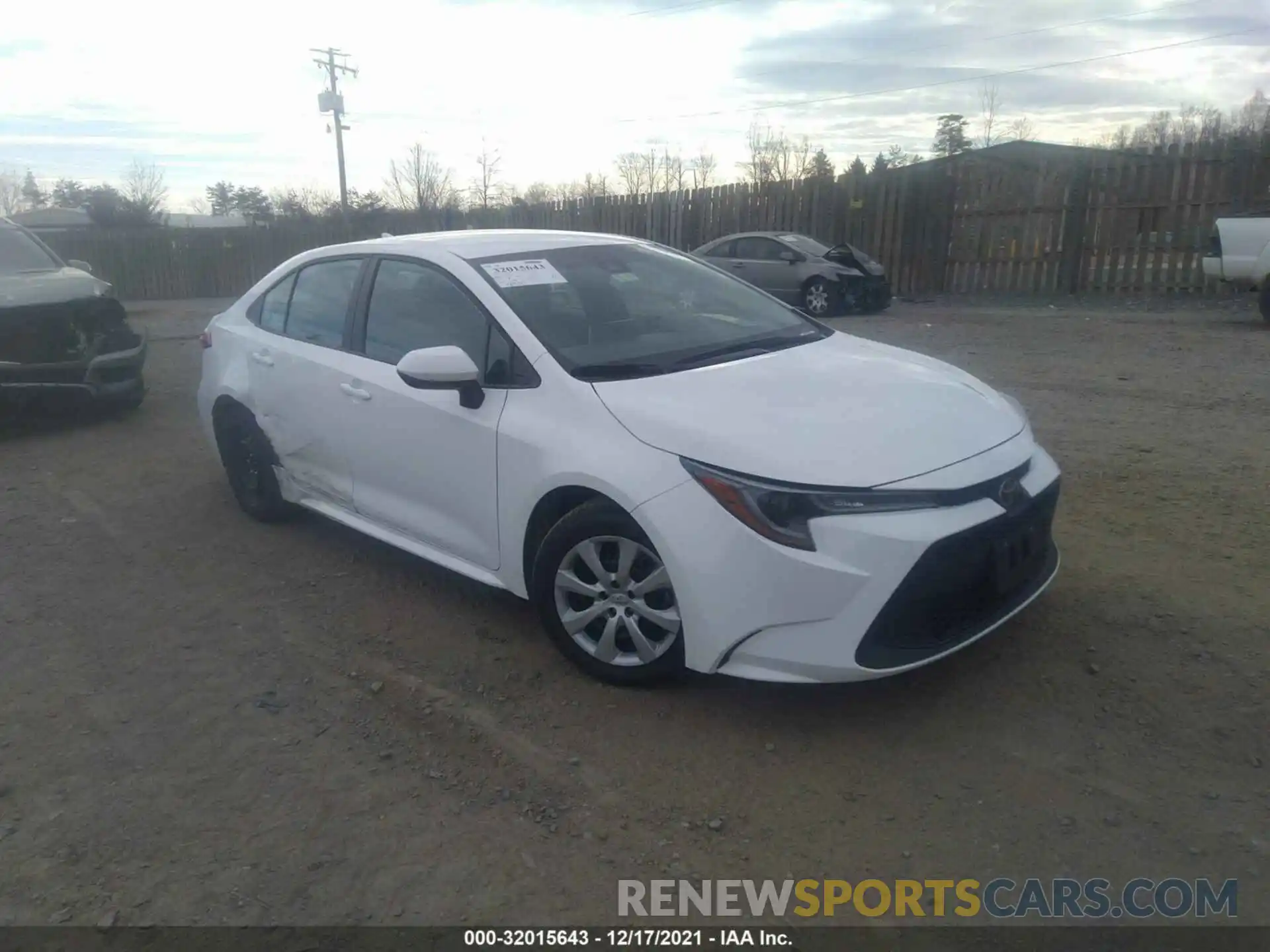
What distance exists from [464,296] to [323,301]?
116 centimetres

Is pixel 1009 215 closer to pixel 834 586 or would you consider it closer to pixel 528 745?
pixel 834 586

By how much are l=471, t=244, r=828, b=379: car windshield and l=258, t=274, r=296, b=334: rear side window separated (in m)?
1.53

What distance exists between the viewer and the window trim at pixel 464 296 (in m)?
3.91

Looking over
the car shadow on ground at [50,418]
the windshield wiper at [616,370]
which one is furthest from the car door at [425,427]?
the car shadow on ground at [50,418]

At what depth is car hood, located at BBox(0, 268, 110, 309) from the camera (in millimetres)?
8047

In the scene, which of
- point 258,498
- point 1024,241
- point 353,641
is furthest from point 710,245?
point 353,641

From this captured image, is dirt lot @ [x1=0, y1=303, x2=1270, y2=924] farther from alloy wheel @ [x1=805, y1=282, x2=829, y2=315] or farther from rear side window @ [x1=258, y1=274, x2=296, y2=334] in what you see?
alloy wheel @ [x1=805, y1=282, x2=829, y2=315]

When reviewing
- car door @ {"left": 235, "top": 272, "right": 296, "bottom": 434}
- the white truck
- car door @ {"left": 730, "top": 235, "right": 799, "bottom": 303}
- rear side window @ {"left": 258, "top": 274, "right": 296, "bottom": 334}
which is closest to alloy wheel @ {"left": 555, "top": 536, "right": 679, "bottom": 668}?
car door @ {"left": 235, "top": 272, "right": 296, "bottom": 434}

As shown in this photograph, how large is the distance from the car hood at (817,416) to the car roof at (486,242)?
3.81 ft

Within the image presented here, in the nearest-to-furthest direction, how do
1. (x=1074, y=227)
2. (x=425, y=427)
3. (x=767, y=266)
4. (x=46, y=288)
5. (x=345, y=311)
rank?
1. (x=425, y=427)
2. (x=345, y=311)
3. (x=46, y=288)
4. (x=767, y=266)
5. (x=1074, y=227)

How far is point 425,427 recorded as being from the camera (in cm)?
420

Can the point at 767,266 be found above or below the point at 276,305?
below

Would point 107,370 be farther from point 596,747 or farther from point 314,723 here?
point 596,747

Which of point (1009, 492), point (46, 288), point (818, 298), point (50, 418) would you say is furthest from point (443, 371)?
point (818, 298)
